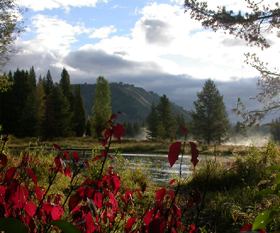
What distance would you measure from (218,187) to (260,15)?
5.83 meters

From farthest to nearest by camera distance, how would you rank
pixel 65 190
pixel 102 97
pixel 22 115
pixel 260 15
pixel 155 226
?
pixel 102 97 < pixel 22 115 < pixel 260 15 < pixel 65 190 < pixel 155 226

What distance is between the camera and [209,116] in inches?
1335

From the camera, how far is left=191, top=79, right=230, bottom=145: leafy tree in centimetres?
3309

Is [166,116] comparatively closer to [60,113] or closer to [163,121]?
[163,121]

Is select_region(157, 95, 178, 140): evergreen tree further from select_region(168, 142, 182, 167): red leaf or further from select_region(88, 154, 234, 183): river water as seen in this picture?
select_region(168, 142, 182, 167): red leaf

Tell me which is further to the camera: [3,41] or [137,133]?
[137,133]

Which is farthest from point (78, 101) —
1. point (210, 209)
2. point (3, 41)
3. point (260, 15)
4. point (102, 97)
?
point (210, 209)

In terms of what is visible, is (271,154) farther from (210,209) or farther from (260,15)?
(260,15)

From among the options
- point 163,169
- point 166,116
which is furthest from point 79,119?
point 163,169

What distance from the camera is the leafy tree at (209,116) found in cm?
3309

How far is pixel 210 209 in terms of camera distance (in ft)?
13.3

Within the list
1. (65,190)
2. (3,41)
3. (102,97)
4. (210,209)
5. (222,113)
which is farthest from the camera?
(102,97)

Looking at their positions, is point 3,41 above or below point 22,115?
above

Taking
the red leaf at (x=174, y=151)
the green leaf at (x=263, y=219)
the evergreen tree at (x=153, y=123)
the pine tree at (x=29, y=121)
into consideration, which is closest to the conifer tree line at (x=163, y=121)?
the evergreen tree at (x=153, y=123)
